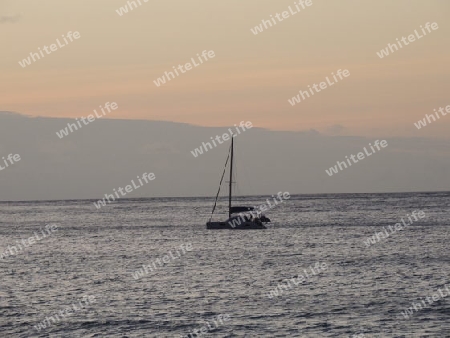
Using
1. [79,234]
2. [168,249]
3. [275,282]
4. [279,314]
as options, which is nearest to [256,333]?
[279,314]

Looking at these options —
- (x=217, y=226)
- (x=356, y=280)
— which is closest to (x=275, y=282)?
(x=356, y=280)

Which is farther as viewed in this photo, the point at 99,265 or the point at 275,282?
the point at 99,265

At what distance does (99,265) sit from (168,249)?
60.8 ft

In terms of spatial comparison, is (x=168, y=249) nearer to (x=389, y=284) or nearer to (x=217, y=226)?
(x=217, y=226)

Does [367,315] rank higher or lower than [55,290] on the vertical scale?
lower

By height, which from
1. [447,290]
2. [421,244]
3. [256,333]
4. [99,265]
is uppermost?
[99,265]

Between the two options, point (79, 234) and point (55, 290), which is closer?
point (55, 290)

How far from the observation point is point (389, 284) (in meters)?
55.1

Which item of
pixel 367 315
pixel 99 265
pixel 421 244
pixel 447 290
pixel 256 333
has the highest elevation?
pixel 99 265

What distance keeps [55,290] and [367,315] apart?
23.1 metres

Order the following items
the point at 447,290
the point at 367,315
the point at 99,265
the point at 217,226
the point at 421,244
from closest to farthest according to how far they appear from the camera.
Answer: the point at 367,315
the point at 447,290
the point at 99,265
the point at 421,244
the point at 217,226

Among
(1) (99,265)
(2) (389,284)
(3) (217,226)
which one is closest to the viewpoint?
(2) (389,284)

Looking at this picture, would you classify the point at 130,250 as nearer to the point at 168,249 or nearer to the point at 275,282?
the point at 168,249

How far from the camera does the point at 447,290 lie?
170 ft
